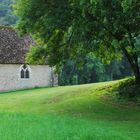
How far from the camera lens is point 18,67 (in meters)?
55.3

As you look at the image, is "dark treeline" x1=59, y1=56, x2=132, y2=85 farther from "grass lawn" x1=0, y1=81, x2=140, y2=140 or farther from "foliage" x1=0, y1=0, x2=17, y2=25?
"grass lawn" x1=0, y1=81, x2=140, y2=140

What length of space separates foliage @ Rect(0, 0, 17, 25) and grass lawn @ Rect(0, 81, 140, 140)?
50174 millimetres

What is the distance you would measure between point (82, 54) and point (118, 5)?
797cm

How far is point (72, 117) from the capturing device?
85.6 feet

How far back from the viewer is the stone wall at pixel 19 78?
54031mm

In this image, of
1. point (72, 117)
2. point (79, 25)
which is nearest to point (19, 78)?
point (79, 25)

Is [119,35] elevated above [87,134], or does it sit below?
above

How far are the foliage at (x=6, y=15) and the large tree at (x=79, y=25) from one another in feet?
181

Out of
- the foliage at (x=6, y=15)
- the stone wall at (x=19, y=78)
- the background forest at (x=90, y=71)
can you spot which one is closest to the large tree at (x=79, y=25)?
the stone wall at (x=19, y=78)

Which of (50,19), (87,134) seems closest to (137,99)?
(50,19)

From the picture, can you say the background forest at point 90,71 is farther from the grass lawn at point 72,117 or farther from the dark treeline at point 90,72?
the grass lawn at point 72,117

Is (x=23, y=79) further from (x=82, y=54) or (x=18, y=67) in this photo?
(x=82, y=54)

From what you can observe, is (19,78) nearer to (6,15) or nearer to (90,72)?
(90,72)

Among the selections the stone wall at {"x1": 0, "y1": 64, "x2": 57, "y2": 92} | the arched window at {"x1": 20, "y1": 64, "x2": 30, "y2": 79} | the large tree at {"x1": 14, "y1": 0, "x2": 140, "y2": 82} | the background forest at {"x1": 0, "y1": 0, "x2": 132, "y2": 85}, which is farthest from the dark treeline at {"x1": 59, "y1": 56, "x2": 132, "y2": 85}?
the large tree at {"x1": 14, "y1": 0, "x2": 140, "y2": 82}
